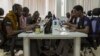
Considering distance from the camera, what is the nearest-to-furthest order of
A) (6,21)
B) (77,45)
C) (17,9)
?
(77,45) → (6,21) → (17,9)

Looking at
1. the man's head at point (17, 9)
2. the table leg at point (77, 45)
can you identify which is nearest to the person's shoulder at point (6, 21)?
the man's head at point (17, 9)

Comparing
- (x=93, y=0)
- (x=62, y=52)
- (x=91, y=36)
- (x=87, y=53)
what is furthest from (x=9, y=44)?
(x=93, y=0)

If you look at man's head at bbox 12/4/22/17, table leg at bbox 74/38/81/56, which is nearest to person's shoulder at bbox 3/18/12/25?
man's head at bbox 12/4/22/17

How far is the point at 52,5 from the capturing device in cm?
664

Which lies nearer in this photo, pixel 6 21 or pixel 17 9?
pixel 6 21

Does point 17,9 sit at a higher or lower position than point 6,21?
higher

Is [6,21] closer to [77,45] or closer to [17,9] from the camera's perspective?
[17,9]

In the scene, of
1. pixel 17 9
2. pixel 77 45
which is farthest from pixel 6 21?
pixel 77 45

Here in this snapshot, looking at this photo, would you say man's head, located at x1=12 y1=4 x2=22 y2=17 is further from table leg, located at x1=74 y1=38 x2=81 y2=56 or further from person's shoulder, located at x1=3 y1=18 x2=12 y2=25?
table leg, located at x1=74 y1=38 x2=81 y2=56

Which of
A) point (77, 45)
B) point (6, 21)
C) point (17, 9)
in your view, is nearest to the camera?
point (77, 45)

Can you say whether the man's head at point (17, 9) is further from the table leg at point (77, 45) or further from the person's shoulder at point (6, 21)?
the table leg at point (77, 45)

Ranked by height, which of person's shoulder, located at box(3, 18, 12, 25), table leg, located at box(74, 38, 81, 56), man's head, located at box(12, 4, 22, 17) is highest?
man's head, located at box(12, 4, 22, 17)

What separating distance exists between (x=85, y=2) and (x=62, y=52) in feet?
11.1

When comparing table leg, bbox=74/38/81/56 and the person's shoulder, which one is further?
the person's shoulder
